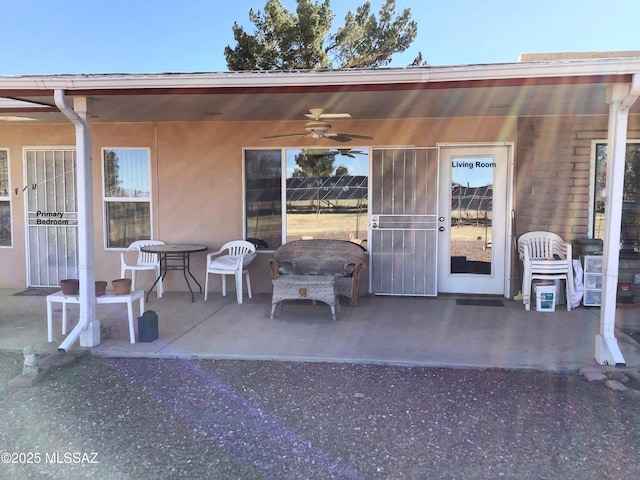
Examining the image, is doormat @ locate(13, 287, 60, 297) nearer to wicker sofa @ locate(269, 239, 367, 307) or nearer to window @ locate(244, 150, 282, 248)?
window @ locate(244, 150, 282, 248)

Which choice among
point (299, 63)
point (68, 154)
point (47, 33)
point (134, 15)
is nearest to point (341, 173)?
point (68, 154)

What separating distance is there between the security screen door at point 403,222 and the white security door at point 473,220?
217mm

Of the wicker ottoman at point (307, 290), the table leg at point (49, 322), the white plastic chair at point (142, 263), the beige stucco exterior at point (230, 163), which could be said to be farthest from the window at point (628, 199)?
the table leg at point (49, 322)

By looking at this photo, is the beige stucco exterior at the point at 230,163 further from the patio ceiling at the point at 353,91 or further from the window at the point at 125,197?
the patio ceiling at the point at 353,91

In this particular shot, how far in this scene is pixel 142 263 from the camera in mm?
7223

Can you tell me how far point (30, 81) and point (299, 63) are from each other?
1090cm

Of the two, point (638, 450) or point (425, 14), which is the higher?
point (425, 14)

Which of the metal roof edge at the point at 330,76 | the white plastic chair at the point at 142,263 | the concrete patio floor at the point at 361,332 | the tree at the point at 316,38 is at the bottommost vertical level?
the concrete patio floor at the point at 361,332

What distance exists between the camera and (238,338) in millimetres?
4996

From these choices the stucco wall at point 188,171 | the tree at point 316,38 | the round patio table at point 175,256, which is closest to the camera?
the round patio table at point 175,256

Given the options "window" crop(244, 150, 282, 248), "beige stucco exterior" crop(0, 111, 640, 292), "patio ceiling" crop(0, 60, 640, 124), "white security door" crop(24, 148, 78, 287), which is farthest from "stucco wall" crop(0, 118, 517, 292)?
"patio ceiling" crop(0, 60, 640, 124)

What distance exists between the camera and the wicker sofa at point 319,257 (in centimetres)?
652

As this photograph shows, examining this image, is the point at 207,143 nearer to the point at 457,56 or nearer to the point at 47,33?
the point at 457,56

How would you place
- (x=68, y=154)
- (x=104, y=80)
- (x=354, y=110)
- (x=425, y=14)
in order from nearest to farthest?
1. (x=104, y=80)
2. (x=354, y=110)
3. (x=68, y=154)
4. (x=425, y=14)
